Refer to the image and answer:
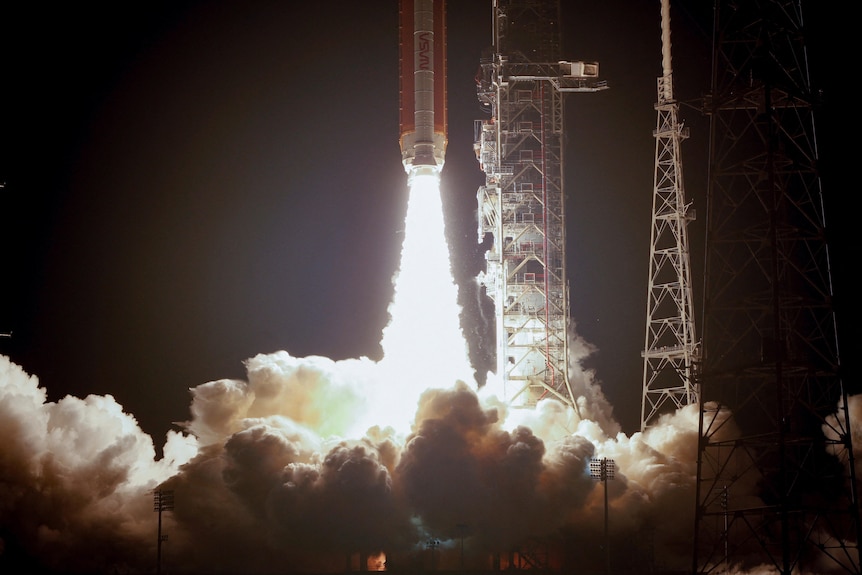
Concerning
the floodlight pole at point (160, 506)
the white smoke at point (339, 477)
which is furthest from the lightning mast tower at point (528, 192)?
the floodlight pole at point (160, 506)

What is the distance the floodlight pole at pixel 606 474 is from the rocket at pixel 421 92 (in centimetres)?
1087

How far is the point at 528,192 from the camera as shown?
52.7m

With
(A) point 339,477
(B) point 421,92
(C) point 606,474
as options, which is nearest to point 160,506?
(A) point 339,477

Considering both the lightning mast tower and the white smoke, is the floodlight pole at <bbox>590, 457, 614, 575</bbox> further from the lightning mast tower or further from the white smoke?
the lightning mast tower

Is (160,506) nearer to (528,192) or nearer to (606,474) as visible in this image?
(606,474)

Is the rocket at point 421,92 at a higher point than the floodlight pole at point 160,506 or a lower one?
higher

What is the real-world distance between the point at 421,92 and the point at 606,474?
1363cm

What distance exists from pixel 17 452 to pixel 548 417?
17299 mm

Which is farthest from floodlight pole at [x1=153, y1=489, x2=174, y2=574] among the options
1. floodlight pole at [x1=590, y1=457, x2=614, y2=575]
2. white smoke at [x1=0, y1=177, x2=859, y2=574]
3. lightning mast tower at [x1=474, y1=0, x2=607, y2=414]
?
floodlight pole at [x1=590, y1=457, x2=614, y2=575]

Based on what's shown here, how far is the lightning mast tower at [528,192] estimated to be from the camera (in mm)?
52469

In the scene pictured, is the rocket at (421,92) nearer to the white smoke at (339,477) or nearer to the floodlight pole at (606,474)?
the white smoke at (339,477)

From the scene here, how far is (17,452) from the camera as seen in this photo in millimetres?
48500

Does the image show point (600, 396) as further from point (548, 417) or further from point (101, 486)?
point (101, 486)

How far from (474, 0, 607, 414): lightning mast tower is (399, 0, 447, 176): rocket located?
3681 mm
